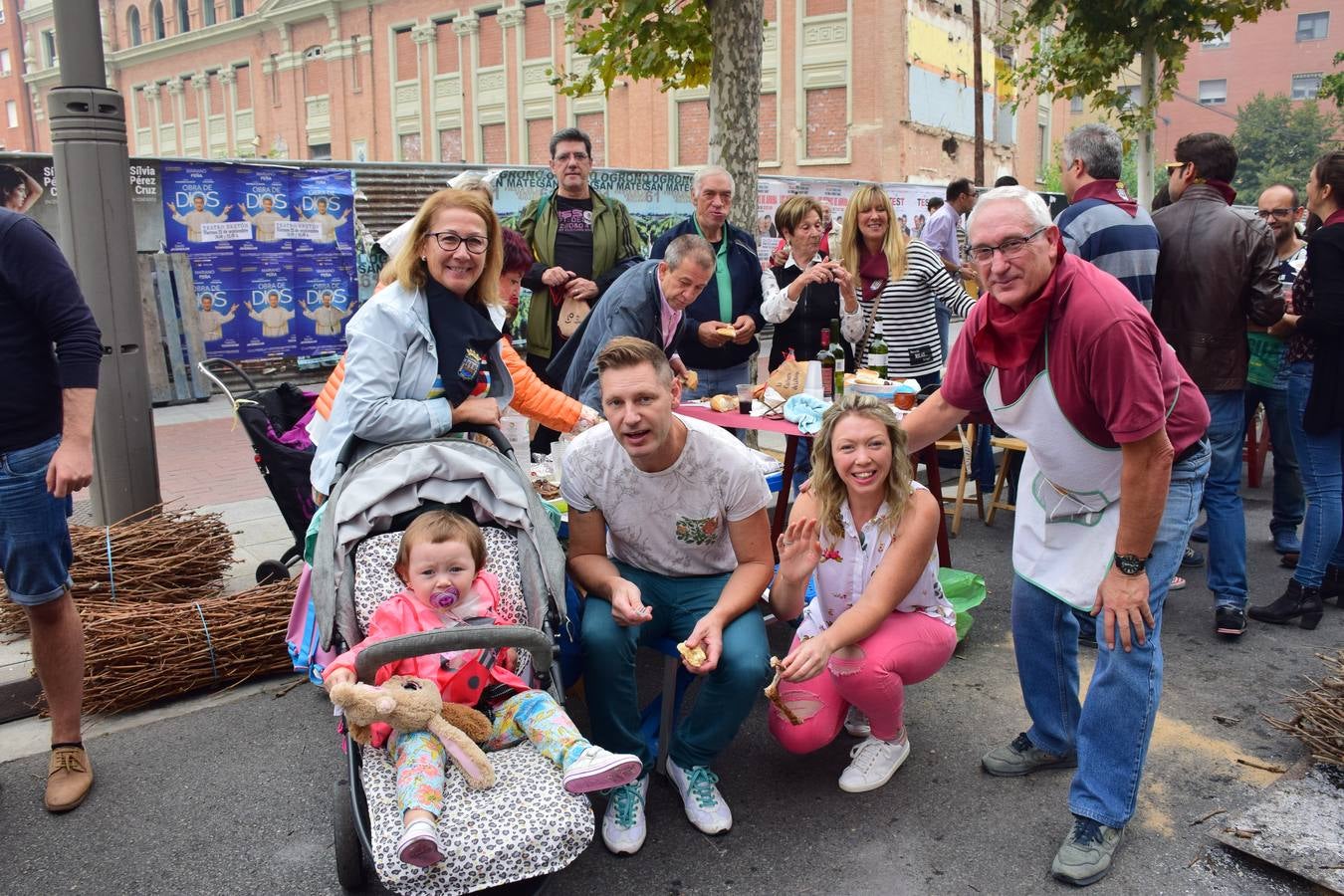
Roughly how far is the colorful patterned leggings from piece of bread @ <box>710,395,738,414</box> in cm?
252

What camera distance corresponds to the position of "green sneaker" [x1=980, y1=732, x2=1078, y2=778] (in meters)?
3.40

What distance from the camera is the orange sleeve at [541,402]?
4.02m

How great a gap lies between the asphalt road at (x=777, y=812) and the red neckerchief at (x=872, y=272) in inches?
101

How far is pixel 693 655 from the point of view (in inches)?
118

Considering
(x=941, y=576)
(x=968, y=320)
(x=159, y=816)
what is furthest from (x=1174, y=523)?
(x=159, y=816)

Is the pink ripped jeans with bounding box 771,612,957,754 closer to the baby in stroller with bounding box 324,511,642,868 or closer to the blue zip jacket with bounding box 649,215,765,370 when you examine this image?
the baby in stroller with bounding box 324,511,642,868

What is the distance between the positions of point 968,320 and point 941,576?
6.28ft

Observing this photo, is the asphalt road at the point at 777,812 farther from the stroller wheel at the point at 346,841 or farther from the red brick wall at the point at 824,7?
the red brick wall at the point at 824,7

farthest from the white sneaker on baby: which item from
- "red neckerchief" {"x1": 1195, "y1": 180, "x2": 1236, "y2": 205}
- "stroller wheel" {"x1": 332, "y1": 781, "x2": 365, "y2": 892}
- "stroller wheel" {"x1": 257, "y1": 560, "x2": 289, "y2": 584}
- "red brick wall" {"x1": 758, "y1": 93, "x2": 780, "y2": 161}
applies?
"red brick wall" {"x1": 758, "y1": 93, "x2": 780, "y2": 161}

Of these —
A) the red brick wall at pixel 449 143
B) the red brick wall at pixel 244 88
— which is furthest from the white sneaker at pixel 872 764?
the red brick wall at pixel 244 88

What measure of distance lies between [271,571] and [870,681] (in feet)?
10.0

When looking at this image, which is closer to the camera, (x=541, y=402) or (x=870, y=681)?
(x=870, y=681)

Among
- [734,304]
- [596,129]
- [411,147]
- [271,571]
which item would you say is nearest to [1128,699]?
[734,304]

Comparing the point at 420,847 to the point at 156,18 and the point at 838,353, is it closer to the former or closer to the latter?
the point at 838,353
